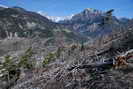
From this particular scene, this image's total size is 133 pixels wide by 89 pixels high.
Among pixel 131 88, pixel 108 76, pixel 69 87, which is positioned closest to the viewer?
pixel 131 88

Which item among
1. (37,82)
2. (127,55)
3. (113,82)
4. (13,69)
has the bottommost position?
(13,69)

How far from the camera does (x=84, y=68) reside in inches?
416

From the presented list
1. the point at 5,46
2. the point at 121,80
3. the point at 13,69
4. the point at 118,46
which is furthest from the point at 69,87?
the point at 5,46

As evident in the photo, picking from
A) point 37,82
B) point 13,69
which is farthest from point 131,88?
point 13,69

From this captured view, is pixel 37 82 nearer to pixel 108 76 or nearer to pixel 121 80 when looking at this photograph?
pixel 108 76

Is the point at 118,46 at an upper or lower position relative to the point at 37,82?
upper

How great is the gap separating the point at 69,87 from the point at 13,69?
89.5 feet

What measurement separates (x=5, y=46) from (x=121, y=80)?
514 feet

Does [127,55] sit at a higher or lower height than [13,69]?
higher

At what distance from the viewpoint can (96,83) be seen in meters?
8.43

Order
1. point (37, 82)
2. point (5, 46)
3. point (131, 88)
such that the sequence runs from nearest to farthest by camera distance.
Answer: point (131, 88) → point (37, 82) → point (5, 46)

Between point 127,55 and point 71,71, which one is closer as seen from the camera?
point 127,55

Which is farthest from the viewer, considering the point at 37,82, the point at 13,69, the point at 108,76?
the point at 13,69

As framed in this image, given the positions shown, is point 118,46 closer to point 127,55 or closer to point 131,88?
point 127,55
